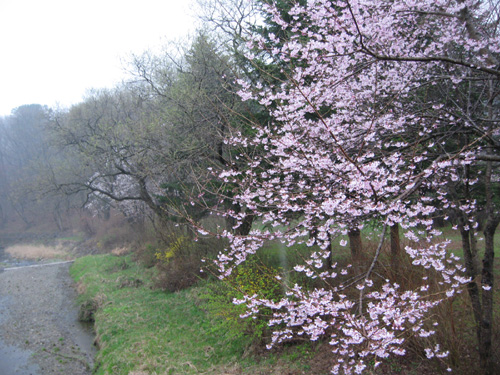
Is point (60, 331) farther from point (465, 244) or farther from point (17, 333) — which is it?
point (465, 244)

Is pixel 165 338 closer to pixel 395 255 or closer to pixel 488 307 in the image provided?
pixel 395 255

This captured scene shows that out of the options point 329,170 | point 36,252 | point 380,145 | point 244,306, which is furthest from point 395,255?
point 36,252

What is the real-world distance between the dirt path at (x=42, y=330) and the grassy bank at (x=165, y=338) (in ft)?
2.02

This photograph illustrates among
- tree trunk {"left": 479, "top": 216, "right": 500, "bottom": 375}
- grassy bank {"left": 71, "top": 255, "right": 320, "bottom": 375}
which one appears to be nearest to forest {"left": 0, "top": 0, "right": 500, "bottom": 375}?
tree trunk {"left": 479, "top": 216, "right": 500, "bottom": 375}

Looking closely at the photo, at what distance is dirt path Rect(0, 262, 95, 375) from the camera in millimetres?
9258

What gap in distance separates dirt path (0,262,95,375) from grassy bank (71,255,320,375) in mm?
616

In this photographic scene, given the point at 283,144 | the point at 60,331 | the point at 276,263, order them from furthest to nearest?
1. the point at 60,331
2. the point at 276,263
3. the point at 283,144

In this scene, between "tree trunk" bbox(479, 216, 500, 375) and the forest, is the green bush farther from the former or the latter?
"tree trunk" bbox(479, 216, 500, 375)

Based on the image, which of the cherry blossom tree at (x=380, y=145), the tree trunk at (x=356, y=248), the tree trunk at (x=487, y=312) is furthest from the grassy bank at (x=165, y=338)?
the tree trunk at (x=487, y=312)

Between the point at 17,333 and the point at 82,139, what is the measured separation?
12.0 m

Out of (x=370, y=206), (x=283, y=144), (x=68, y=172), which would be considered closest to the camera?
(x=370, y=206)

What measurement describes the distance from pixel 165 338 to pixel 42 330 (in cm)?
557

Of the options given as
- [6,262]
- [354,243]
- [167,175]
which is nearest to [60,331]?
[167,175]

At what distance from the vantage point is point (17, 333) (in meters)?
11.8
